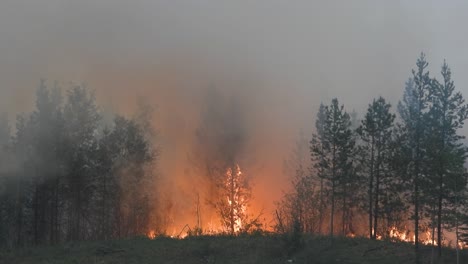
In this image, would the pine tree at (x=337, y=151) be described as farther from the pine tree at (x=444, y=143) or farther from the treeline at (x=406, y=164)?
the pine tree at (x=444, y=143)

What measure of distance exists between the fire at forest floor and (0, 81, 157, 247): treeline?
15539 mm

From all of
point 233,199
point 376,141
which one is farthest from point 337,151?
point 233,199

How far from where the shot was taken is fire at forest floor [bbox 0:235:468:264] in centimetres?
3023

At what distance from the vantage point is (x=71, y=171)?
2046 inches

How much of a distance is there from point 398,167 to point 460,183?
688 centimetres

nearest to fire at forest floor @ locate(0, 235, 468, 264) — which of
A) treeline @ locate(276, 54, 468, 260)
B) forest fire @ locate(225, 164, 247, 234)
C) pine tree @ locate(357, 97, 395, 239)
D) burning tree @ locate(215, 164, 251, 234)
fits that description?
treeline @ locate(276, 54, 468, 260)

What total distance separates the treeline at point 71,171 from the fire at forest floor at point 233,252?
51.0 ft

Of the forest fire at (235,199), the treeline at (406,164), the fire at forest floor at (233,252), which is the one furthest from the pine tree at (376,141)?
the forest fire at (235,199)

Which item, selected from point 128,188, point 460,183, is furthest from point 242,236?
point 128,188

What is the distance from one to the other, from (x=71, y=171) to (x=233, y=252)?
2593 cm

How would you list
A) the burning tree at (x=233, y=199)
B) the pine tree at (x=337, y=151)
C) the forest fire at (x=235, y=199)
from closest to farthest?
the pine tree at (x=337, y=151), the forest fire at (x=235, y=199), the burning tree at (x=233, y=199)

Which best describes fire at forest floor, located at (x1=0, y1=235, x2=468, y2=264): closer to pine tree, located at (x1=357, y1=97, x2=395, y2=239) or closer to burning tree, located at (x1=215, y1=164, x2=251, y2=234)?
pine tree, located at (x1=357, y1=97, x2=395, y2=239)

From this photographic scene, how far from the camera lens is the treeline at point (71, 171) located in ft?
173

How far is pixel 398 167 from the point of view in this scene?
113 feet
